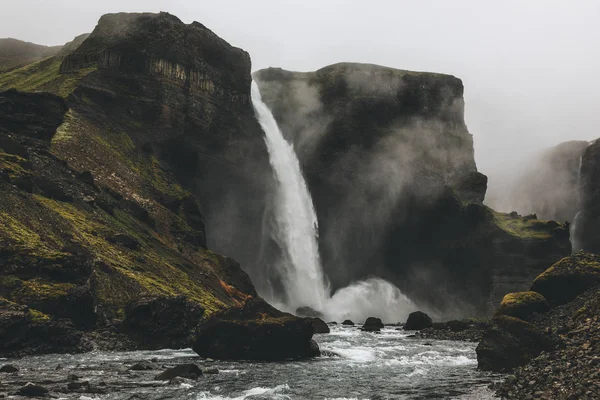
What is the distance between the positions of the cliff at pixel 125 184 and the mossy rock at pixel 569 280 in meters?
26.6

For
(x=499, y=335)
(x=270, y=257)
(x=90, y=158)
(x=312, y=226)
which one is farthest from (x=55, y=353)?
(x=312, y=226)

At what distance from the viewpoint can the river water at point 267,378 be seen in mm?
18812

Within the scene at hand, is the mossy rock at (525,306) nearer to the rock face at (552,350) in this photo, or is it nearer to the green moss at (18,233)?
the rock face at (552,350)

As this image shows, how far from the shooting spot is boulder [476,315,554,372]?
2344cm

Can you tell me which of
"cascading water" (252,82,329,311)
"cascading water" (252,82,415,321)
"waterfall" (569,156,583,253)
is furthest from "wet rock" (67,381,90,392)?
"waterfall" (569,156,583,253)

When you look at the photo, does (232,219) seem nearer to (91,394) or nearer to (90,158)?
(90,158)

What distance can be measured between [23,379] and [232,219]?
7244 cm

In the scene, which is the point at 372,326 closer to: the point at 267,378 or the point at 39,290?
the point at 267,378

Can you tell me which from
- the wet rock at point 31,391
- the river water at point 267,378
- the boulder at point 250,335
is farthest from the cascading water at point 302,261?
the wet rock at point 31,391

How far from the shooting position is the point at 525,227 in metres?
107

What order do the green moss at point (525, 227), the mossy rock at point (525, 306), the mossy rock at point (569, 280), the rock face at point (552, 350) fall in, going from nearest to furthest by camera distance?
the rock face at point (552, 350), the mossy rock at point (525, 306), the mossy rock at point (569, 280), the green moss at point (525, 227)

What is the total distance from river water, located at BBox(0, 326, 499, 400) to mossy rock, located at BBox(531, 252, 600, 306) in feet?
36.2

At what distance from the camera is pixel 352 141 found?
4323 inches

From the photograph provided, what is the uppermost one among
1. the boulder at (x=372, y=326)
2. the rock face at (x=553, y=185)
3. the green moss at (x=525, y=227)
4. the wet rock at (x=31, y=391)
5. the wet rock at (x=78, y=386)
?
the rock face at (x=553, y=185)
